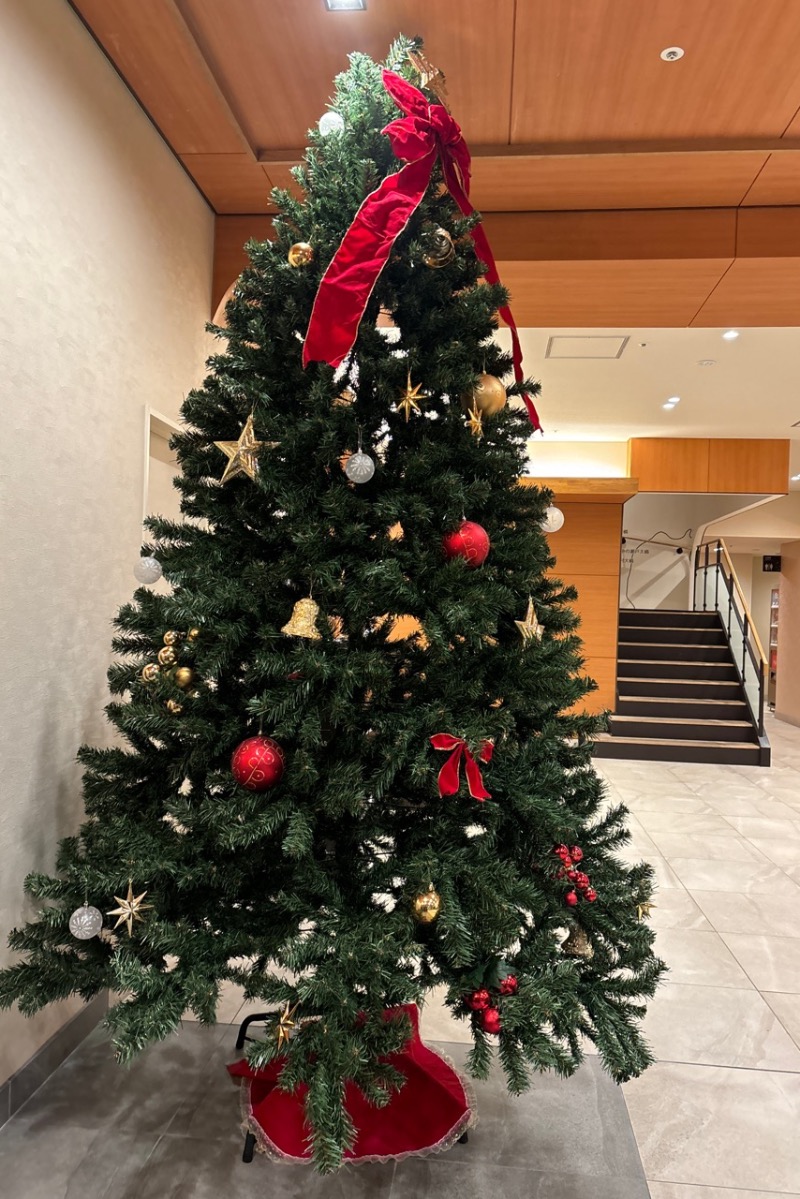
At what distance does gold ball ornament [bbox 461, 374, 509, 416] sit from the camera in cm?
143

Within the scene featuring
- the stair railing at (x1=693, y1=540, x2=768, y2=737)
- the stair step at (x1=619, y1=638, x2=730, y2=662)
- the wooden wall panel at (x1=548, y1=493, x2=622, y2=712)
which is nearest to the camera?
the stair railing at (x1=693, y1=540, x2=768, y2=737)

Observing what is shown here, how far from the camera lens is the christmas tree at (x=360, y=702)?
1.20 meters

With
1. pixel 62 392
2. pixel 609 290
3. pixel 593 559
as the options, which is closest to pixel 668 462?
pixel 593 559

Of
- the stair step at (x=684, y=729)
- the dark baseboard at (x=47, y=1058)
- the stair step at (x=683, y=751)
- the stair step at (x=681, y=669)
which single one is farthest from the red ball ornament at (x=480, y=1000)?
the stair step at (x=681, y=669)

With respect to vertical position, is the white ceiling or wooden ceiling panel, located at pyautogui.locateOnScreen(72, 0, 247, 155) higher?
the white ceiling

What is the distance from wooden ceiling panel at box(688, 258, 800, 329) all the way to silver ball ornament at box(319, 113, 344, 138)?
1883 mm

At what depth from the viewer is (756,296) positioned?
2961 millimetres

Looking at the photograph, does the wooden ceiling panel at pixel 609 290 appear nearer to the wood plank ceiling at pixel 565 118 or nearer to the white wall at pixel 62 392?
the wood plank ceiling at pixel 565 118

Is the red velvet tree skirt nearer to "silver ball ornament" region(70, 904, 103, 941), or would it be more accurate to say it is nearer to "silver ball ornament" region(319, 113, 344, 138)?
"silver ball ornament" region(70, 904, 103, 941)

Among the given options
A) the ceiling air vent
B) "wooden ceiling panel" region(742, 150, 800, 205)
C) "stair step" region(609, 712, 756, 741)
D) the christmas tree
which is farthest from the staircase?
the christmas tree

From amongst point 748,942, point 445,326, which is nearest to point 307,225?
point 445,326

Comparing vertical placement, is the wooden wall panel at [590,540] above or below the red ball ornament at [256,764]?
above

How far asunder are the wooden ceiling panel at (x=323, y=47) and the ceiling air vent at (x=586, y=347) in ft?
8.65

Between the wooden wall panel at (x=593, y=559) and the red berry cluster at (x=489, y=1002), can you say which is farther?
the wooden wall panel at (x=593, y=559)
